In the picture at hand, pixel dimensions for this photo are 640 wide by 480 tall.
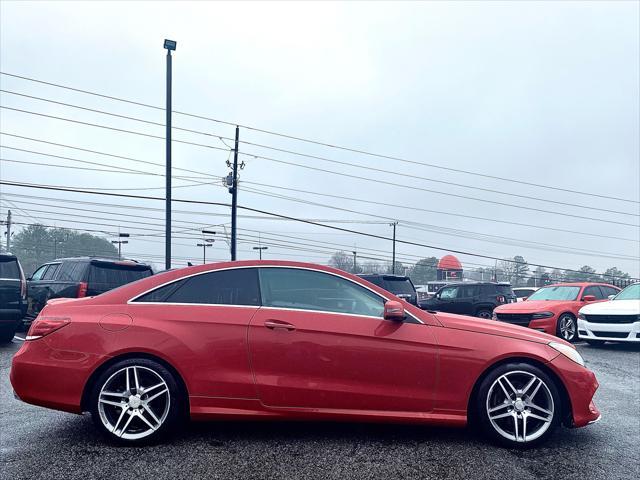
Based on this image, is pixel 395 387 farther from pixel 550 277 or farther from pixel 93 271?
pixel 550 277

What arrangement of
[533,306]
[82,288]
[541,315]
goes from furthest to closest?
1. [533,306]
2. [541,315]
3. [82,288]

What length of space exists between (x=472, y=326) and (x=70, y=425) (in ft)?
11.6

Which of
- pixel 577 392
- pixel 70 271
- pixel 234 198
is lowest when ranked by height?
pixel 577 392

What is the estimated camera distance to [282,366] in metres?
4.08

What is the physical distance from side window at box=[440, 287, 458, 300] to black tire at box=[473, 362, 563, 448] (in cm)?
1589

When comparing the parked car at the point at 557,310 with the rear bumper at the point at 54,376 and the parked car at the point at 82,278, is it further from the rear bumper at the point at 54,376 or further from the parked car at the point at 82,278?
the rear bumper at the point at 54,376

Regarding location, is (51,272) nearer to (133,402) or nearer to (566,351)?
(133,402)

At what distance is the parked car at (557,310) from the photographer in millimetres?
12578

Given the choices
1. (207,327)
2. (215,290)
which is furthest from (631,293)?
(207,327)

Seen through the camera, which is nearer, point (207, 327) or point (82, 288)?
point (207, 327)

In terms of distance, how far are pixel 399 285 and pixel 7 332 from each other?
8.91m

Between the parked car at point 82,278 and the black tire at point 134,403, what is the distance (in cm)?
714

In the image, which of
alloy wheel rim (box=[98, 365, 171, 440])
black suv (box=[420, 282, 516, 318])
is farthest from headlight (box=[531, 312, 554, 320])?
alloy wheel rim (box=[98, 365, 171, 440])

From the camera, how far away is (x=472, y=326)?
173 inches
